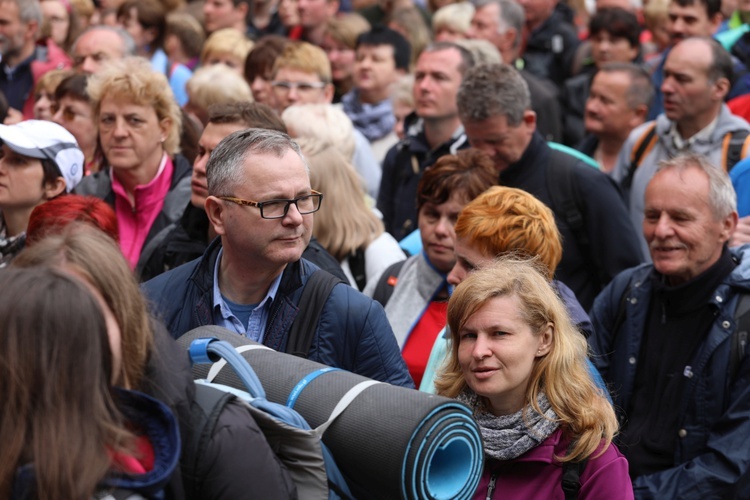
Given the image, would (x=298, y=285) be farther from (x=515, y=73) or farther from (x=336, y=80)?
(x=336, y=80)

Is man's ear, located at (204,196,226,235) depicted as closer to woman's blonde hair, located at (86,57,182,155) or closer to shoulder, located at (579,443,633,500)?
shoulder, located at (579,443,633,500)

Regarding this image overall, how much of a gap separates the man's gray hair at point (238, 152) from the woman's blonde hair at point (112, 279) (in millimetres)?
1240

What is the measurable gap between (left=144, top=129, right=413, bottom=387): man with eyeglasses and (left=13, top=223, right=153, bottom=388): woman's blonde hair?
1115 millimetres

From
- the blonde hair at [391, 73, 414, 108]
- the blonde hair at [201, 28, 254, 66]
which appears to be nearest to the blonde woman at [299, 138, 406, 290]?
the blonde hair at [391, 73, 414, 108]

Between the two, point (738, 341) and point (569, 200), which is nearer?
point (738, 341)

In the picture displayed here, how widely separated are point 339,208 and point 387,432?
271 centimetres

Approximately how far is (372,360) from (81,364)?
1.57m

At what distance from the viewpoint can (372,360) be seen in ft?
11.3

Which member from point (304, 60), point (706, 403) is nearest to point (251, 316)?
point (706, 403)

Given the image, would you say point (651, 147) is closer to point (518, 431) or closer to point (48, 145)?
point (48, 145)

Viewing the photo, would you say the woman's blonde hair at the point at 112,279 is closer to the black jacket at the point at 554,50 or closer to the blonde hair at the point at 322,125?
the blonde hair at the point at 322,125

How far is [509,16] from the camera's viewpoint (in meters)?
9.09

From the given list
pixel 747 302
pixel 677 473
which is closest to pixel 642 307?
pixel 747 302

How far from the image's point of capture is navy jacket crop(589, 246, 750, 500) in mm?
3943
